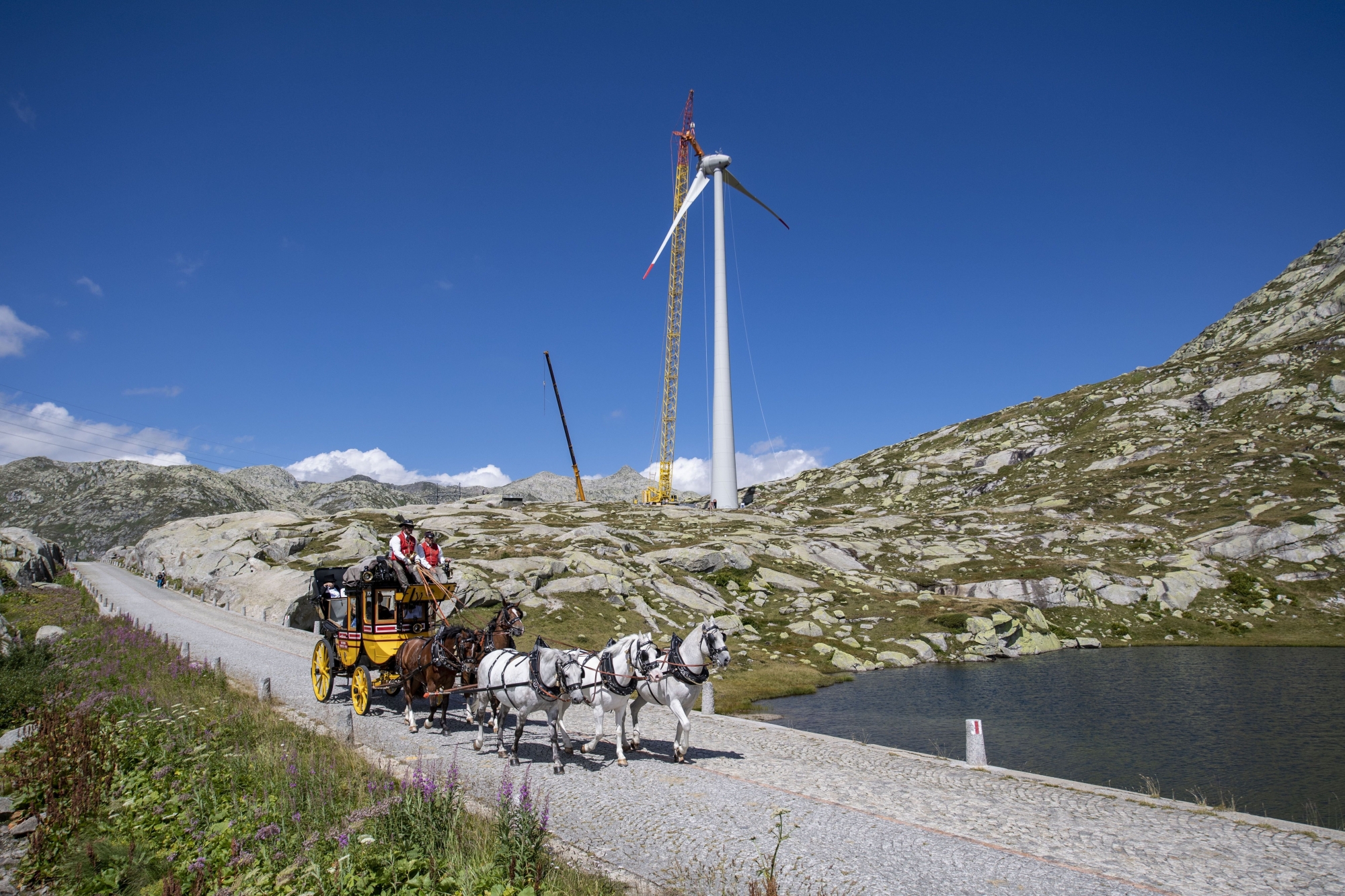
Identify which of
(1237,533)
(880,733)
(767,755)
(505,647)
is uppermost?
(1237,533)

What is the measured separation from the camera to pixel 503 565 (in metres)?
47.5

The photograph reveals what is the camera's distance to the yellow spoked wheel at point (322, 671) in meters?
21.9

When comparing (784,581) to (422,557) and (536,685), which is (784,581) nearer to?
(422,557)

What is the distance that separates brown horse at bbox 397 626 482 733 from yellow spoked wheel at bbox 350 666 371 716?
3.64 feet

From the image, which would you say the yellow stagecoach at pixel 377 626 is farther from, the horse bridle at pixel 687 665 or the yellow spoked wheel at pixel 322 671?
the horse bridle at pixel 687 665

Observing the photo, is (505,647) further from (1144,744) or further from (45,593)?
(45,593)

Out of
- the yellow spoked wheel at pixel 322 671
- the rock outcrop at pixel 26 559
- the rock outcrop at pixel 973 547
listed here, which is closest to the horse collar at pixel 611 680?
the rock outcrop at pixel 973 547

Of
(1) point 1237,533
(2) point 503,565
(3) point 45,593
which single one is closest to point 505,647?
(2) point 503,565

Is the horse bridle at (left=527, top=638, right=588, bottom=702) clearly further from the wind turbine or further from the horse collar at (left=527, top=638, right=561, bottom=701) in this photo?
the wind turbine

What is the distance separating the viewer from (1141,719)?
93.2ft

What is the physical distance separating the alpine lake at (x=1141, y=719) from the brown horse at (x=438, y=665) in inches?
522

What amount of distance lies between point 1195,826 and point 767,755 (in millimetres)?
8468

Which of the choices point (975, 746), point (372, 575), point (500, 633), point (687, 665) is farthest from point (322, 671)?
point (975, 746)

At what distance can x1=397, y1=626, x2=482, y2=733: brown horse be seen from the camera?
17.9 metres
